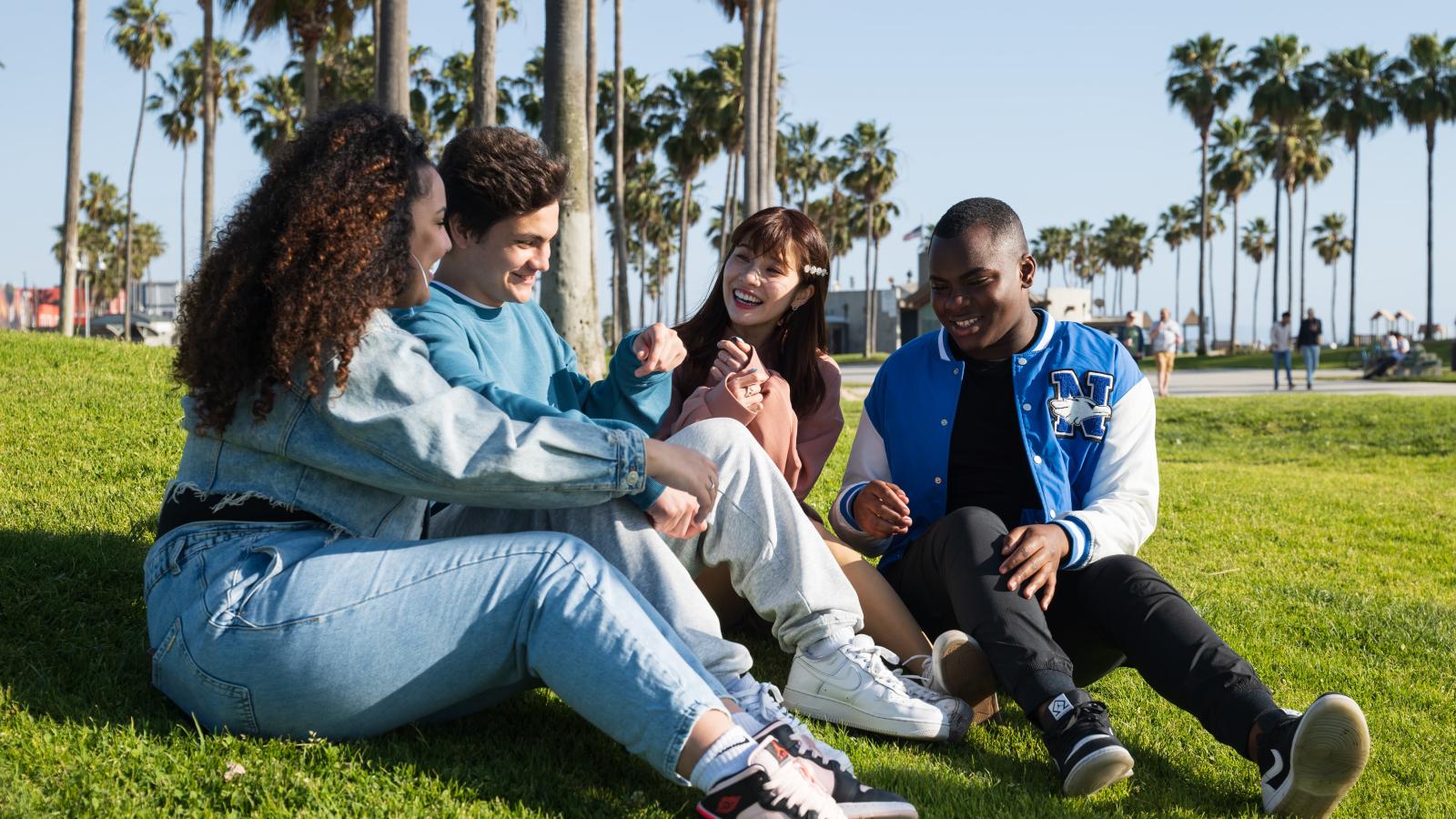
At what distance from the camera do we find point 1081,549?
3.30 metres

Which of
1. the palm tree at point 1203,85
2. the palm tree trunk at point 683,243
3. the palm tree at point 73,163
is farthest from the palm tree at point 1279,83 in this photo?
the palm tree at point 73,163

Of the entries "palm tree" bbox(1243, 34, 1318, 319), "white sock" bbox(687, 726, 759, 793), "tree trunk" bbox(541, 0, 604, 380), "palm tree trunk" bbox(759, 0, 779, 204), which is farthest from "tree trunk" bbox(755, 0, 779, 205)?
"palm tree" bbox(1243, 34, 1318, 319)

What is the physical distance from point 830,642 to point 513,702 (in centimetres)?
89

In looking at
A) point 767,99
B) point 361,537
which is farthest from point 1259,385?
point 361,537

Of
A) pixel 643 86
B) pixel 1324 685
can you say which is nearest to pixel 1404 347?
pixel 643 86

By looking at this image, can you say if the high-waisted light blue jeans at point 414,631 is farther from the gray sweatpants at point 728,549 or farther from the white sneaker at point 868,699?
the white sneaker at point 868,699

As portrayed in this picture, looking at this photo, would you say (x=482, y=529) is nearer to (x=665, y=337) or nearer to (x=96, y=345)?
(x=665, y=337)

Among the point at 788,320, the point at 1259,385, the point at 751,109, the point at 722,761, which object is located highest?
the point at 751,109

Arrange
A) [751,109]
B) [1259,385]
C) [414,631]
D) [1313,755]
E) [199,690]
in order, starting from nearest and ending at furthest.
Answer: [414,631] < [199,690] < [1313,755] < [751,109] < [1259,385]

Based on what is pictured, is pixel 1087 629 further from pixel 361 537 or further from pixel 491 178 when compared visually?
pixel 491 178

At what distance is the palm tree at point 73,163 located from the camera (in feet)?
58.5

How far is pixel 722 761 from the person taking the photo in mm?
2332

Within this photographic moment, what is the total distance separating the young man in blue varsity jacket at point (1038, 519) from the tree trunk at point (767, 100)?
12.3 m

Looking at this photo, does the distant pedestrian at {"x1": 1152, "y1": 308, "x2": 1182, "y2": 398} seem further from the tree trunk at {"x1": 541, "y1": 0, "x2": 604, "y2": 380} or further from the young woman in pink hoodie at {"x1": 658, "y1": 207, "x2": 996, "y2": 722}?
the young woman in pink hoodie at {"x1": 658, "y1": 207, "x2": 996, "y2": 722}
